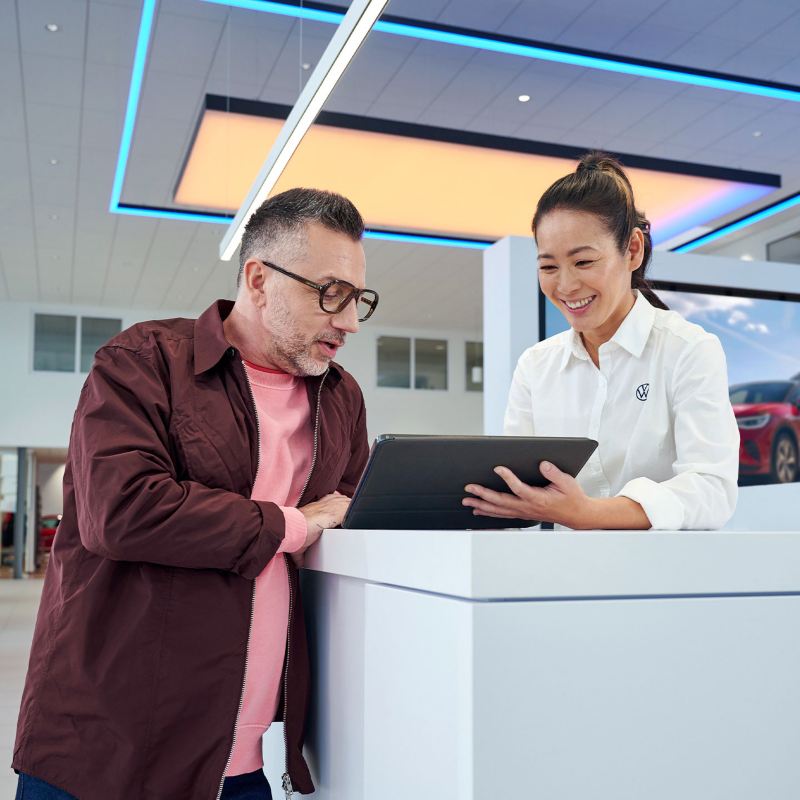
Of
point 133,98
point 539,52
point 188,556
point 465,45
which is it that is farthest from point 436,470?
point 133,98

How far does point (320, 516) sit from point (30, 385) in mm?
16792

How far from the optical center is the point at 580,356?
7.01ft

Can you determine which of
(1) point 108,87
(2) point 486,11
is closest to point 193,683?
(2) point 486,11

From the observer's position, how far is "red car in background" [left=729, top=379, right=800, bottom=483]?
19.8ft

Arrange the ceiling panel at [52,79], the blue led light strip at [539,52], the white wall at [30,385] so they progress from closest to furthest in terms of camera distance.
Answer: the blue led light strip at [539,52] → the ceiling panel at [52,79] → the white wall at [30,385]

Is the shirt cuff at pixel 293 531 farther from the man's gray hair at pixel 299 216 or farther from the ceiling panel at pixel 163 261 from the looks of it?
the ceiling panel at pixel 163 261

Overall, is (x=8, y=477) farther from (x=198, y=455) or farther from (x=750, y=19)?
(x=198, y=455)

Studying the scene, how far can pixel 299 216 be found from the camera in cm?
173

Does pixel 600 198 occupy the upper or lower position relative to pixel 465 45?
lower

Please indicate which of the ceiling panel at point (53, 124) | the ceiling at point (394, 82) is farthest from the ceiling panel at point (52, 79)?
the ceiling panel at point (53, 124)

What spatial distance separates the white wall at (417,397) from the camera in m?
18.9

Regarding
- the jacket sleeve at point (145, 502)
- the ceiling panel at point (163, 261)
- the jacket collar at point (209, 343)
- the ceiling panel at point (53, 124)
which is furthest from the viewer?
the ceiling panel at point (163, 261)

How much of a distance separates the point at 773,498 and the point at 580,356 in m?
3.33

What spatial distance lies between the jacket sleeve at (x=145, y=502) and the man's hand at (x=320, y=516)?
94 millimetres
